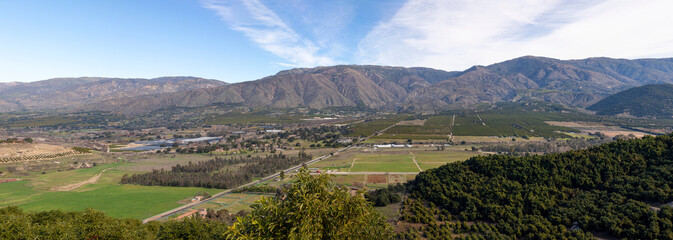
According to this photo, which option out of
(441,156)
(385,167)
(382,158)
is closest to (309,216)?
(385,167)

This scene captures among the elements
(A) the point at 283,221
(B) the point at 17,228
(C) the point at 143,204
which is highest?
(A) the point at 283,221

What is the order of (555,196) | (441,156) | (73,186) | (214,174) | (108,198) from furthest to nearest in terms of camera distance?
(441,156)
(214,174)
(73,186)
(108,198)
(555,196)

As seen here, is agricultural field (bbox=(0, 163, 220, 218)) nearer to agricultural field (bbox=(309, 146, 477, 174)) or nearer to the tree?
agricultural field (bbox=(309, 146, 477, 174))

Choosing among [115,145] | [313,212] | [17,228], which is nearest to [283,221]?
[313,212]

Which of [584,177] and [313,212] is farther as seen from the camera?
[584,177]

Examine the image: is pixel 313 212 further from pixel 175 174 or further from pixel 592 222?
pixel 175 174

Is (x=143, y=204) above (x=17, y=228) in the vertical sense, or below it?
below

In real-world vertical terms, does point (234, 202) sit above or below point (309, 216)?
below

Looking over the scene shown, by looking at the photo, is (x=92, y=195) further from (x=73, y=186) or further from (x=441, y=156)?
(x=441, y=156)
